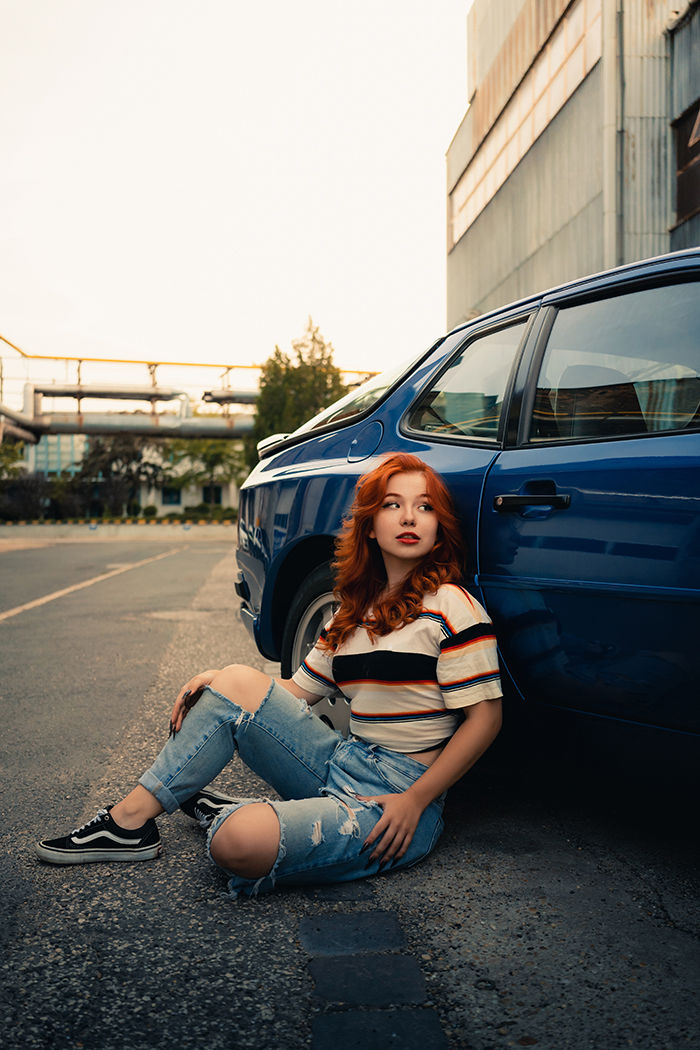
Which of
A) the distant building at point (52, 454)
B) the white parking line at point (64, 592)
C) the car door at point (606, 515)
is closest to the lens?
the car door at point (606, 515)

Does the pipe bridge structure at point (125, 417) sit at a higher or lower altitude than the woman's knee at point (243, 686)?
higher

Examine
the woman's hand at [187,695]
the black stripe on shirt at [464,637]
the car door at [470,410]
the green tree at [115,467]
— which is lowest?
the woman's hand at [187,695]

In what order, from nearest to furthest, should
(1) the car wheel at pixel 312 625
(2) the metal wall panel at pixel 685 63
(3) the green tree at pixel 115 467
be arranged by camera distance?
(1) the car wheel at pixel 312 625, (2) the metal wall panel at pixel 685 63, (3) the green tree at pixel 115 467

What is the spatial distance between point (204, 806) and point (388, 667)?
730 millimetres

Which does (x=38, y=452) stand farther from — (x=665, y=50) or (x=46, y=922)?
(x=46, y=922)

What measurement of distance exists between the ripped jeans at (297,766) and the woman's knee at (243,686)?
0.02 m

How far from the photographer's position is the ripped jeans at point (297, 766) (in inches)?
86.8

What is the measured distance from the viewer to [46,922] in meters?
2.03

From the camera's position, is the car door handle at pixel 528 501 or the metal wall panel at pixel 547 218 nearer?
the car door handle at pixel 528 501

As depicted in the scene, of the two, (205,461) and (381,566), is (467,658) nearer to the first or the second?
(381,566)

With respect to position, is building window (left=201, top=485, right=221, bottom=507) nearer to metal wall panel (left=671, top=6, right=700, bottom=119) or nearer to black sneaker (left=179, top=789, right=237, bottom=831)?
metal wall panel (left=671, top=6, right=700, bottom=119)

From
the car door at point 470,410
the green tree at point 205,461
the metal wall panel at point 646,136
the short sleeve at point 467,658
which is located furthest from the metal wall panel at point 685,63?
the green tree at point 205,461

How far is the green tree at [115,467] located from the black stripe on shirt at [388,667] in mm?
56930

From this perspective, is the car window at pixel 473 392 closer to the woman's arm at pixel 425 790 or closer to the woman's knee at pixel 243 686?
the woman's arm at pixel 425 790
